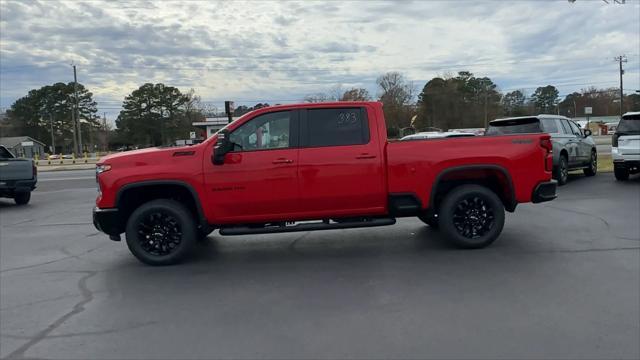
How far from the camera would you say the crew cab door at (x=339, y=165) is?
654cm

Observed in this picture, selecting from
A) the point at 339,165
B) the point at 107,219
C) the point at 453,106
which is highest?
the point at 453,106

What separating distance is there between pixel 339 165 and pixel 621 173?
1067 centimetres

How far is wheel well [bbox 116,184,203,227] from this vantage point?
6527mm

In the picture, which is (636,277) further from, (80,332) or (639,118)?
(639,118)

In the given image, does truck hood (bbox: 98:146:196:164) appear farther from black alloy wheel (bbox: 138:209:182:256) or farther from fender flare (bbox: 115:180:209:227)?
black alloy wheel (bbox: 138:209:182:256)

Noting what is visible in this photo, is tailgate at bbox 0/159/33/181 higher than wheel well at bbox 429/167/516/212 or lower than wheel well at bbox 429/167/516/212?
higher

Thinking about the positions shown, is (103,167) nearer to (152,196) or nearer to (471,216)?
(152,196)

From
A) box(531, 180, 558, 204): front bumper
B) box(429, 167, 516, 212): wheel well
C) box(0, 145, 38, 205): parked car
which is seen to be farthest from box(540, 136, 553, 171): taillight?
box(0, 145, 38, 205): parked car

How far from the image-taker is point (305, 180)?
257 inches

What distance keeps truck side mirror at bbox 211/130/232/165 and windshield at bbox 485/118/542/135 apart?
8816 millimetres

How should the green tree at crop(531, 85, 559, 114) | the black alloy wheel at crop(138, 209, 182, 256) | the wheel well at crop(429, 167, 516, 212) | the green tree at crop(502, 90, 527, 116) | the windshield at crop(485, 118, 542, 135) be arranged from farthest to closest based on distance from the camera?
the green tree at crop(531, 85, 559, 114) → the green tree at crop(502, 90, 527, 116) → the windshield at crop(485, 118, 542, 135) → the wheel well at crop(429, 167, 516, 212) → the black alloy wheel at crop(138, 209, 182, 256)

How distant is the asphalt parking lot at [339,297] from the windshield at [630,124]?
5871 millimetres

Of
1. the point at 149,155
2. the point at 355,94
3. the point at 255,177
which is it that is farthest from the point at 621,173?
the point at 355,94

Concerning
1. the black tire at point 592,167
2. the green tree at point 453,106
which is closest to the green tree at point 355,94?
the green tree at point 453,106
